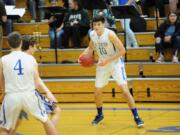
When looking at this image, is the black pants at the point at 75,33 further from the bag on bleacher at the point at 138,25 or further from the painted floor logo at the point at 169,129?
the painted floor logo at the point at 169,129

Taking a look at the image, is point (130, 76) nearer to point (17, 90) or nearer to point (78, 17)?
point (78, 17)

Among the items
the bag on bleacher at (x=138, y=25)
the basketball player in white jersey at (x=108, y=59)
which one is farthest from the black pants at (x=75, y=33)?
the basketball player in white jersey at (x=108, y=59)

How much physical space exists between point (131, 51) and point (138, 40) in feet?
2.08

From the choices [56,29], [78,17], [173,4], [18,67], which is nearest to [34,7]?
[56,29]

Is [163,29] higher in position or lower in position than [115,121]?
higher

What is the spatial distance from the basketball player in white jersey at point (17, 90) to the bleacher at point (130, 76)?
537 cm

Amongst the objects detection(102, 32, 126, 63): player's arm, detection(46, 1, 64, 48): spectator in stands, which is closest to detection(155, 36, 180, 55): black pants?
detection(46, 1, 64, 48): spectator in stands

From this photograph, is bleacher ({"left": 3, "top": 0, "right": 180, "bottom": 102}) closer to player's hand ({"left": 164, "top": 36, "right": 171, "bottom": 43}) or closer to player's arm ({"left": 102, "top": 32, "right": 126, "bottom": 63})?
player's hand ({"left": 164, "top": 36, "right": 171, "bottom": 43})

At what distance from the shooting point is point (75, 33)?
42.3 feet

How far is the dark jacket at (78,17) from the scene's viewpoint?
12875mm

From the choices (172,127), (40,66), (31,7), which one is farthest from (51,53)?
(172,127)

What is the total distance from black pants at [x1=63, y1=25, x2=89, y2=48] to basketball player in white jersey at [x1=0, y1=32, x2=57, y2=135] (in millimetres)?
6722

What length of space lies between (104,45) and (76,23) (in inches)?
168

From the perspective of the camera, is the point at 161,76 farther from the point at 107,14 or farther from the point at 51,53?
the point at 51,53
